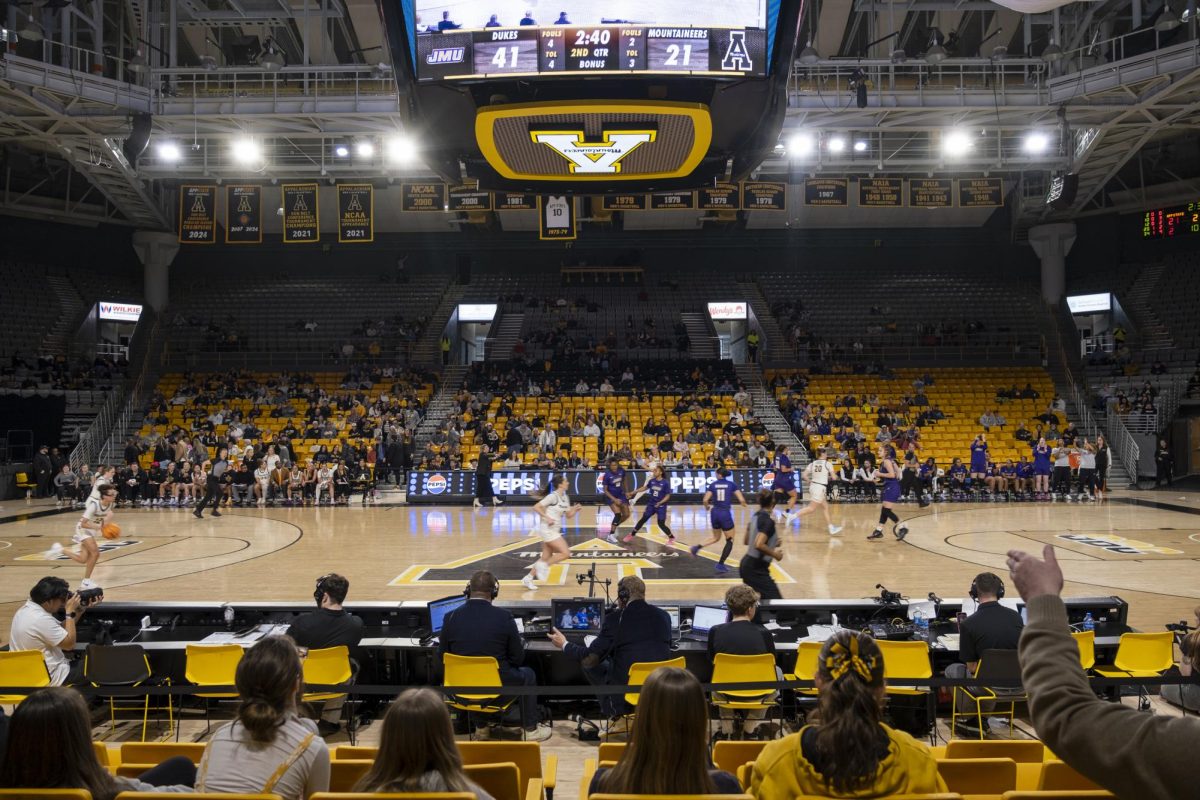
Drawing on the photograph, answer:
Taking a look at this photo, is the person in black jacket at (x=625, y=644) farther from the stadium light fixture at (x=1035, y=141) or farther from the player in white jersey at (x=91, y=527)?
the stadium light fixture at (x=1035, y=141)

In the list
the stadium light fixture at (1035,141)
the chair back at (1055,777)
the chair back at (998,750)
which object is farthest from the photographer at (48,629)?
the stadium light fixture at (1035,141)

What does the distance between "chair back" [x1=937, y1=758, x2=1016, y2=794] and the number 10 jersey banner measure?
19088 millimetres

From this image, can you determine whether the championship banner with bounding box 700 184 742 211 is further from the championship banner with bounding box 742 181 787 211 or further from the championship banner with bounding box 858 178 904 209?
the championship banner with bounding box 858 178 904 209

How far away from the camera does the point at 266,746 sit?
11.1 feet

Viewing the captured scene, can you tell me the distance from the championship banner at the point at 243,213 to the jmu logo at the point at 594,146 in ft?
65.3

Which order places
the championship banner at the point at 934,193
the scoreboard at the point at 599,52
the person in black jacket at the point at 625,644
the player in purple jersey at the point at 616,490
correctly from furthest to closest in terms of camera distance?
the championship banner at the point at 934,193, the player in purple jersey at the point at 616,490, the person in black jacket at the point at 625,644, the scoreboard at the point at 599,52

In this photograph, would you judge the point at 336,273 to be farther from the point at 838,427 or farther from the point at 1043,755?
the point at 1043,755

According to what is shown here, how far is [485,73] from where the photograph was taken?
362 centimetres

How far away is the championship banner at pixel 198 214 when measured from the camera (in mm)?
22125

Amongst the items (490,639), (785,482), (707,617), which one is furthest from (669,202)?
(490,639)

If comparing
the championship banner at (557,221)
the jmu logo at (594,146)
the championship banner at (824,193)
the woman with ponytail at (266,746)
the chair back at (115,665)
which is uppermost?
the championship banner at (824,193)

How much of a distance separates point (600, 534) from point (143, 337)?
24.7m

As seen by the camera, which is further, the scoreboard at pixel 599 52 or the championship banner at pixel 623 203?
the championship banner at pixel 623 203

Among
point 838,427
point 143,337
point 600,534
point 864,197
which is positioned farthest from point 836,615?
point 143,337
